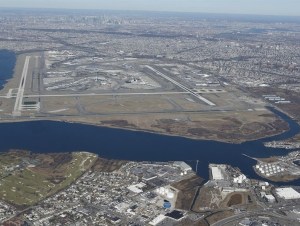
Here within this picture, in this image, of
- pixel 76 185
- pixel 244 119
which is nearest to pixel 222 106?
pixel 244 119

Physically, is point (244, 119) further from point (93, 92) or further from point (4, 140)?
point (4, 140)

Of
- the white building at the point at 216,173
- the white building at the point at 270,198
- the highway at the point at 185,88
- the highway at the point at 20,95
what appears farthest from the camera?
the highway at the point at 185,88

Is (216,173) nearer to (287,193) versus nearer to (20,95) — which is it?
(287,193)

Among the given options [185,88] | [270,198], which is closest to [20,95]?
[185,88]

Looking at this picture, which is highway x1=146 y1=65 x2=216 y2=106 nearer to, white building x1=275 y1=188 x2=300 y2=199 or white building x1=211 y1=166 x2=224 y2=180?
white building x1=211 y1=166 x2=224 y2=180

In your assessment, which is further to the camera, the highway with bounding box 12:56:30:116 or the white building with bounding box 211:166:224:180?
the highway with bounding box 12:56:30:116

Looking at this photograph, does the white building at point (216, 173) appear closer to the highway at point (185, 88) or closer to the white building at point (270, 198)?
the white building at point (270, 198)

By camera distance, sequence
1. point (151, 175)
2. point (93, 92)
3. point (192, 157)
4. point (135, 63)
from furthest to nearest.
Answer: point (135, 63)
point (93, 92)
point (192, 157)
point (151, 175)

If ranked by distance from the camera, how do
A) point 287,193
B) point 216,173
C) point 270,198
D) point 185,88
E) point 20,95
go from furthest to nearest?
point 185,88 < point 20,95 < point 216,173 < point 287,193 < point 270,198

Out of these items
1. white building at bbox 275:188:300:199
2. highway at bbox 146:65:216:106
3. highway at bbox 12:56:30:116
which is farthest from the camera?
highway at bbox 146:65:216:106

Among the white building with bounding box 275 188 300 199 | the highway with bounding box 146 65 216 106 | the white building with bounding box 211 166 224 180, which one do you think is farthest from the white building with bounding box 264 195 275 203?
the highway with bounding box 146 65 216 106

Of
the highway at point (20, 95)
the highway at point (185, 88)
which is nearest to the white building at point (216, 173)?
the highway at point (185, 88)
